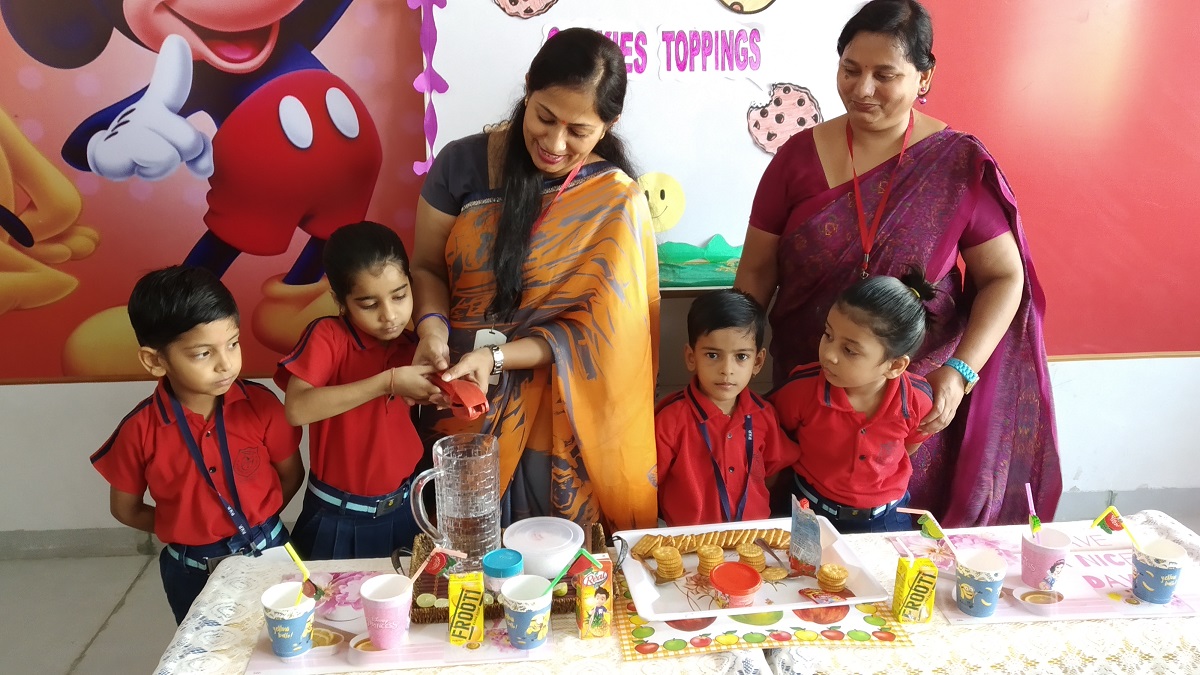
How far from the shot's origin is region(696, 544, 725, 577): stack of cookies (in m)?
1.32

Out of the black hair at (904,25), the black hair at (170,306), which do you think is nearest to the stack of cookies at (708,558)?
the black hair at (170,306)

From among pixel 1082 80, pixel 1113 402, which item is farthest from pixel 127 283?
pixel 1113 402

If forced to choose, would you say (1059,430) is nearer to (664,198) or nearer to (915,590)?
(664,198)

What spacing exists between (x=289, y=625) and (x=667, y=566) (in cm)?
57

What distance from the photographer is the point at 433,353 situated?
1.57 metres

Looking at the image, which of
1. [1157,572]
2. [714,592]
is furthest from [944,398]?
[714,592]

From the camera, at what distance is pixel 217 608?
1.24 metres

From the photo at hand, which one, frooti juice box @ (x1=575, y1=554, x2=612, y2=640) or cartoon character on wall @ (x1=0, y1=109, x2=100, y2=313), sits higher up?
cartoon character on wall @ (x1=0, y1=109, x2=100, y2=313)

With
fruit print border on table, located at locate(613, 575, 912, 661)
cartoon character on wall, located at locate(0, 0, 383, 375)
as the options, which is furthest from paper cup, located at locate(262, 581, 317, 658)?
cartoon character on wall, located at locate(0, 0, 383, 375)

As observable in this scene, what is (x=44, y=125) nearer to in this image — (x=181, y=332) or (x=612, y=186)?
(x=181, y=332)

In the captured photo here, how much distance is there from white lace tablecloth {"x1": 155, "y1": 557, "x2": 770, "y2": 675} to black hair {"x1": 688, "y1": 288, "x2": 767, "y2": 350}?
699 millimetres

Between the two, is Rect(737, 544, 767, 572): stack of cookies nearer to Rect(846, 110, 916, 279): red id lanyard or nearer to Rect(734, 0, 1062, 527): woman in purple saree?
Rect(734, 0, 1062, 527): woman in purple saree

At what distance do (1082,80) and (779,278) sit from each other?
1268 millimetres

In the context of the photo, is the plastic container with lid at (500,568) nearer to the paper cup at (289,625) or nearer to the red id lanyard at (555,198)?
the paper cup at (289,625)
